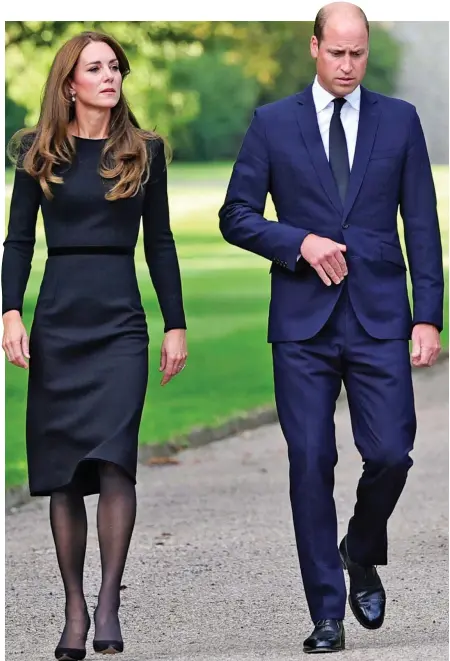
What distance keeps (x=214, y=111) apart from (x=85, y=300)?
14.5 metres

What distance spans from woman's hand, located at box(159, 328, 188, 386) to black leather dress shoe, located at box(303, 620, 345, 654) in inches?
38.0

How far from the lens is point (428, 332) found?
232 inches

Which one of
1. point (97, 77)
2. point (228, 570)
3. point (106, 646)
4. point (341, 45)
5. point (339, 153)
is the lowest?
point (228, 570)

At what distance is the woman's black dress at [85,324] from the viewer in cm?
583

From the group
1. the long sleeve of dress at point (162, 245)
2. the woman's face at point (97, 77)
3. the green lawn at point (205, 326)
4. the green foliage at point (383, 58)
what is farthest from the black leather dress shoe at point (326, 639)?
the green foliage at point (383, 58)

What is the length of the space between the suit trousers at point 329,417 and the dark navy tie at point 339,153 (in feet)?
1.11

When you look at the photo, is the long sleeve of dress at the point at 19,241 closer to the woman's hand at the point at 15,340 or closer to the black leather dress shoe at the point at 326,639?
the woman's hand at the point at 15,340

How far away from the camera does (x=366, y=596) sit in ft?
20.5

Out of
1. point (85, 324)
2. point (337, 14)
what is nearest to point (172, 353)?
point (85, 324)

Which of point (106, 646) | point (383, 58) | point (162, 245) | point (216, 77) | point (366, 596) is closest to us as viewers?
point (106, 646)

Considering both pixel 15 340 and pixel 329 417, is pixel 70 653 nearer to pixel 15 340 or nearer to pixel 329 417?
pixel 15 340

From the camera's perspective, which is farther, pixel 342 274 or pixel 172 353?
pixel 172 353

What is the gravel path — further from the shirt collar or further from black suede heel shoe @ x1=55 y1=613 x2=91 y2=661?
the shirt collar

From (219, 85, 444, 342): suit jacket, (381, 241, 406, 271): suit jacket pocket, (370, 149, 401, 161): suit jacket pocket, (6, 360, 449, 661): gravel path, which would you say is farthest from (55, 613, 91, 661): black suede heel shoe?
(370, 149, 401, 161): suit jacket pocket
